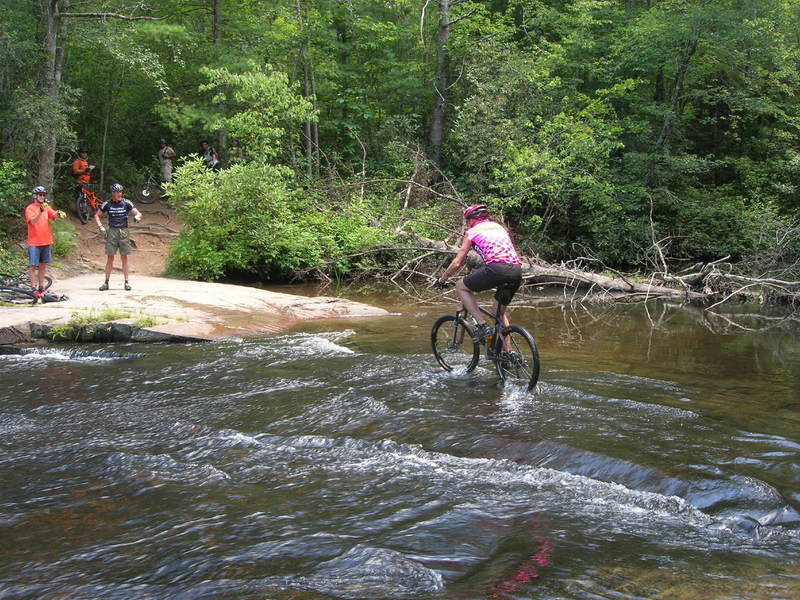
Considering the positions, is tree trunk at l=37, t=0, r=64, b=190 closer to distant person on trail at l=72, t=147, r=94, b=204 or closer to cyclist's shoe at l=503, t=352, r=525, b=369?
distant person on trail at l=72, t=147, r=94, b=204

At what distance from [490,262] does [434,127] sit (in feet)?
58.9

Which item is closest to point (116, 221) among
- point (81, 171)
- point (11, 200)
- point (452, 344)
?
point (11, 200)

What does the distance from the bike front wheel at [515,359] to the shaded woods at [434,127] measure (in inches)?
315

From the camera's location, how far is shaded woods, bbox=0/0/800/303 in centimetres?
1755

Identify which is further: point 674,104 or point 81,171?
point 674,104

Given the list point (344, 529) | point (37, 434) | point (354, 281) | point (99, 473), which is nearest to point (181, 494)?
point (99, 473)

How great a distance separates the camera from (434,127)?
2461cm

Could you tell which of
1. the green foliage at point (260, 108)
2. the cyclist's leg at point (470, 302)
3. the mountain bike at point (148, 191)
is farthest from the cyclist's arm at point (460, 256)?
the mountain bike at point (148, 191)

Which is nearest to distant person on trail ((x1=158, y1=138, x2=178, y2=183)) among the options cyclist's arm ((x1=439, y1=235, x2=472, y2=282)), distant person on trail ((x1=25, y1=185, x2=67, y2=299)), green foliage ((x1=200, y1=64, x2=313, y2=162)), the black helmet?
green foliage ((x1=200, y1=64, x2=313, y2=162))

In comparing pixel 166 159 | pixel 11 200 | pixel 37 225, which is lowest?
pixel 37 225

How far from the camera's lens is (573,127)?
19.5 metres

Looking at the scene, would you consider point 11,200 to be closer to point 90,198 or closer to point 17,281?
point 90,198

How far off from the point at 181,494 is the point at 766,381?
700 centimetres

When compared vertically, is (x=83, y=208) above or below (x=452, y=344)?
above
